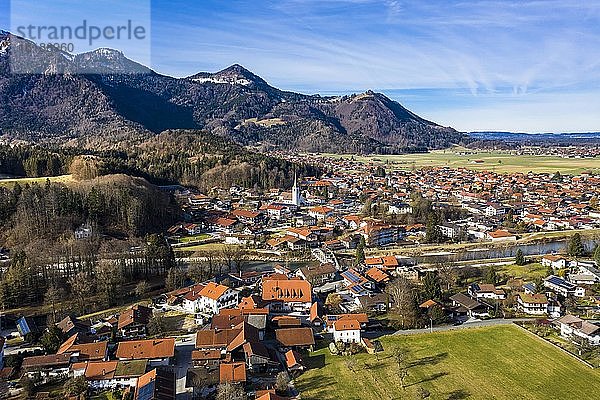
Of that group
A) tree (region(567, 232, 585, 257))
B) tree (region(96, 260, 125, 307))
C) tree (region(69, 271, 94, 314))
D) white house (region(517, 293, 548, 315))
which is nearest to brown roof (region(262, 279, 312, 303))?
tree (region(96, 260, 125, 307))

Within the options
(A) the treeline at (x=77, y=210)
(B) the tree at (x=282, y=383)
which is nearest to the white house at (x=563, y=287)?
(B) the tree at (x=282, y=383)

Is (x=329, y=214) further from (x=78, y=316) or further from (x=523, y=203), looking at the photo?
(x=78, y=316)

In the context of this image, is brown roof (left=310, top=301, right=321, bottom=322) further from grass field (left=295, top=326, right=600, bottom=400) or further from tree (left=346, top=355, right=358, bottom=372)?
tree (left=346, top=355, right=358, bottom=372)

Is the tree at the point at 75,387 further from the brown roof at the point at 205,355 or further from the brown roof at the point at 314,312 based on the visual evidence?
the brown roof at the point at 314,312

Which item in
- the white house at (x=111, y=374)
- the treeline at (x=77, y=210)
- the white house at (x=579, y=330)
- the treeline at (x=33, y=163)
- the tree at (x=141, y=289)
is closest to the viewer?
the white house at (x=111, y=374)

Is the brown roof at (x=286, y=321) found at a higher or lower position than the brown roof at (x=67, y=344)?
higher

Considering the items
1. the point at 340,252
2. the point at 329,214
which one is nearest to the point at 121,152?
the point at 329,214
